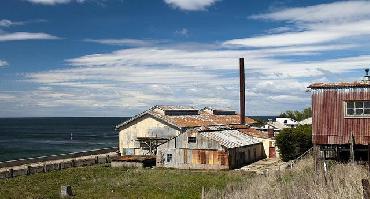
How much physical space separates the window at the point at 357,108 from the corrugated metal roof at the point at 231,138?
13.1 m

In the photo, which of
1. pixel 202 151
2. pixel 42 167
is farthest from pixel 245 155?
pixel 42 167

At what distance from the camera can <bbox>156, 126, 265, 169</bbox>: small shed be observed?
4416 cm

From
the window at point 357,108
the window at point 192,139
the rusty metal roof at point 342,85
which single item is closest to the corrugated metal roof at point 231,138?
the window at point 192,139

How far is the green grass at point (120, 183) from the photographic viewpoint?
3192 cm

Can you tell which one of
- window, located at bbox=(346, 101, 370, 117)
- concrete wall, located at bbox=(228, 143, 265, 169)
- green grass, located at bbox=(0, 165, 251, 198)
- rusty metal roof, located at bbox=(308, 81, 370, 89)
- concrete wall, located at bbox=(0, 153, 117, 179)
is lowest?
green grass, located at bbox=(0, 165, 251, 198)

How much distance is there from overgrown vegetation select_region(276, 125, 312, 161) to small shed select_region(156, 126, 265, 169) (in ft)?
11.6

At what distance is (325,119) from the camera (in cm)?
3394

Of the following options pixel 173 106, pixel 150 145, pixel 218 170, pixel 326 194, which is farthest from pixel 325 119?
pixel 173 106

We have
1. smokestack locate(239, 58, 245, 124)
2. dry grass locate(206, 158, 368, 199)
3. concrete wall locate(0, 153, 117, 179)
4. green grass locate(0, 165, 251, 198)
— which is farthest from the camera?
smokestack locate(239, 58, 245, 124)

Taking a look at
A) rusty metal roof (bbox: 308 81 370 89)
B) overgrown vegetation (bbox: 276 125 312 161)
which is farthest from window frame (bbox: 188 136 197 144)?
rusty metal roof (bbox: 308 81 370 89)

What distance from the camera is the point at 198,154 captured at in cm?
4494

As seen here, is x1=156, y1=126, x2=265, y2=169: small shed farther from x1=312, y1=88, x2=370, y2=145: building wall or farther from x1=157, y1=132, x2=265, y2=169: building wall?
x1=312, y1=88, x2=370, y2=145: building wall

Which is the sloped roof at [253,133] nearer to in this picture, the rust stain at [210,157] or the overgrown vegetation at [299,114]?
the rust stain at [210,157]

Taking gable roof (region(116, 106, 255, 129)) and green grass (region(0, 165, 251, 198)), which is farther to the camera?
gable roof (region(116, 106, 255, 129))
